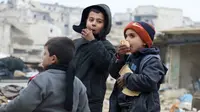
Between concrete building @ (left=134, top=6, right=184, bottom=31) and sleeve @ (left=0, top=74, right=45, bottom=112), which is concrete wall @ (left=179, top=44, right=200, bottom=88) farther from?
concrete building @ (left=134, top=6, right=184, bottom=31)

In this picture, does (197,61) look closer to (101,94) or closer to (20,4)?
(101,94)

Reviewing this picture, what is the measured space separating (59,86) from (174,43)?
1505 cm

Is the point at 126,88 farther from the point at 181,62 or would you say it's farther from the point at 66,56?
the point at 181,62

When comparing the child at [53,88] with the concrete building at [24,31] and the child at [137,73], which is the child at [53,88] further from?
the concrete building at [24,31]

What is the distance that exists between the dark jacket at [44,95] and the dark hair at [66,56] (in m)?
0.03

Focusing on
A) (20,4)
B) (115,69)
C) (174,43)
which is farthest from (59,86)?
(20,4)

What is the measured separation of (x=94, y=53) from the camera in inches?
120

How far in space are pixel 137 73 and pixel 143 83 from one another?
0.15m

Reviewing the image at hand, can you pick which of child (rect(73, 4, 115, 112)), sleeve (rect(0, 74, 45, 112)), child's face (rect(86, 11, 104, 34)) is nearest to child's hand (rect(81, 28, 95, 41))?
child (rect(73, 4, 115, 112))

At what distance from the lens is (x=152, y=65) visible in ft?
8.87

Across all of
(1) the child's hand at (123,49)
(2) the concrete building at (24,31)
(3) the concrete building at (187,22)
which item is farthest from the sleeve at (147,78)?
(3) the concrete building at (187,22)

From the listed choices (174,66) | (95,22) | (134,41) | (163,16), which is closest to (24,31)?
(163,16)

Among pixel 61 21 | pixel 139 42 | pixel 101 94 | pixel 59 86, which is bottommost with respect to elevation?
pixel 61 21

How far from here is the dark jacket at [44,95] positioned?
2.37 meters
